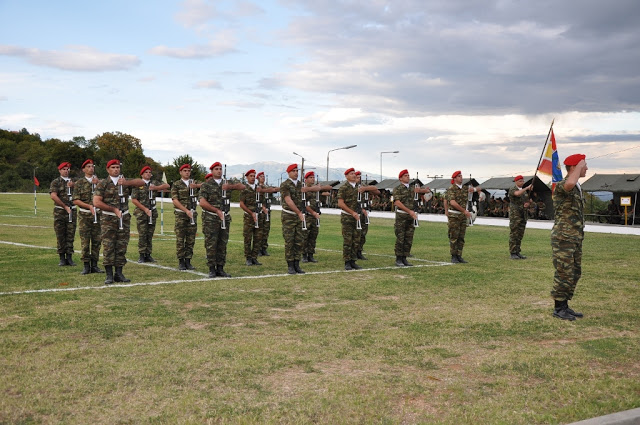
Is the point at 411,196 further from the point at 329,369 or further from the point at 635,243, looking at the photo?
the point at 635,243

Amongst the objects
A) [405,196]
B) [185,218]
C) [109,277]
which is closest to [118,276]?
[109,277]

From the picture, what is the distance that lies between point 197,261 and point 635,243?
47.9 feet

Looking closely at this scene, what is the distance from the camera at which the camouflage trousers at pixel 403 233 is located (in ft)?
41.5

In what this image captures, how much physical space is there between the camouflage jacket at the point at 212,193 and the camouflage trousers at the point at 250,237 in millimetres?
1975

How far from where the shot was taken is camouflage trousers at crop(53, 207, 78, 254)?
12.4 meters

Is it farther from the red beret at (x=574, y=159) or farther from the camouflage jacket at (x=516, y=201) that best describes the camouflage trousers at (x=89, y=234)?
the camouflage jacket at (x=516, y=201)

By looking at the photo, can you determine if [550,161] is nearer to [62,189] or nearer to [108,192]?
[108,192]

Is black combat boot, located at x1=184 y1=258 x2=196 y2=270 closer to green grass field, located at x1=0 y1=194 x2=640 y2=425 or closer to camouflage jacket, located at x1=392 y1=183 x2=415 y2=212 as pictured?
green grass field, located at x1=0 y1=194 x2=640 y2=425

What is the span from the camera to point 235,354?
582cm

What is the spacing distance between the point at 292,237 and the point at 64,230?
515 centimetres

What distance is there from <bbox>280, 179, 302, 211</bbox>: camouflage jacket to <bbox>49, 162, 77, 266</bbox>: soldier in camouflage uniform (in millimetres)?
4701

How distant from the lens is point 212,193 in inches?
432

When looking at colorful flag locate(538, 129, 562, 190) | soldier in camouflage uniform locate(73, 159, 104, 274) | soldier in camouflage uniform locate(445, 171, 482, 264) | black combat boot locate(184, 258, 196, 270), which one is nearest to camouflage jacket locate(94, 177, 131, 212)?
soldier in camouflage uniform locate(73, 159, 104, 274)

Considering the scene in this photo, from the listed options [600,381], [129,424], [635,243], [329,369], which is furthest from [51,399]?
[635,243]
